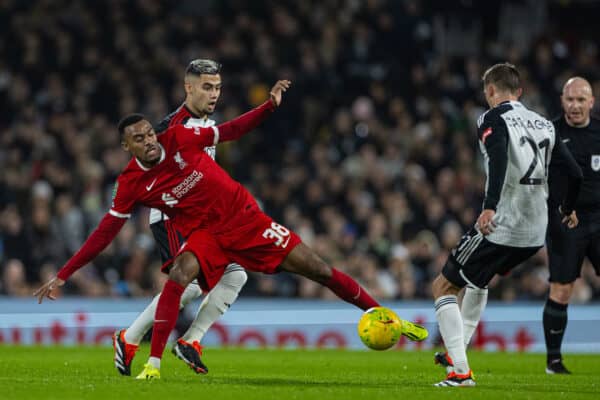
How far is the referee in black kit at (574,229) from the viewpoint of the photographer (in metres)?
10.9

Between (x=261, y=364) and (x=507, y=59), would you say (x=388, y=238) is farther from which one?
(x=261, y=364)

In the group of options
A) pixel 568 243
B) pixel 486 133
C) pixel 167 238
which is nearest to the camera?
pixel 486 133

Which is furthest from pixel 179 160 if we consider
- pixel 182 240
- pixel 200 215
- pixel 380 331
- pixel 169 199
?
pixel 380 331

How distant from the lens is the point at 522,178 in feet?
29.8

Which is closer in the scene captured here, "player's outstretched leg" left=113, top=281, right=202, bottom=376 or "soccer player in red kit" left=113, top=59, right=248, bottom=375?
"player's outstretched leg" left=113, top=281, right=202, bottom=376

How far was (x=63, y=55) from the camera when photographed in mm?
21406

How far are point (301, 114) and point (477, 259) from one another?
1198 cm

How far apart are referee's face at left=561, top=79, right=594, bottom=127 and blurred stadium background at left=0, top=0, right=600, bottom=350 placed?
5.80 metres

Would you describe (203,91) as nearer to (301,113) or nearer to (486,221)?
(486,221)

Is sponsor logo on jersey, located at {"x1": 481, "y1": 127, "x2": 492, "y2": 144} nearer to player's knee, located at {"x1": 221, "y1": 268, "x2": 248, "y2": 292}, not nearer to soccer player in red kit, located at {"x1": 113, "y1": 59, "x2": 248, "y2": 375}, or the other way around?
soccer player in red kit, located at {"x1": 113, "y1": 59, "x2": 248, "y2": 375}

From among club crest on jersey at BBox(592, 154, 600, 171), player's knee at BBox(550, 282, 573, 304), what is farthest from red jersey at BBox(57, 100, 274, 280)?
club crest on jersey at BBox(592, 154, 600, 171)

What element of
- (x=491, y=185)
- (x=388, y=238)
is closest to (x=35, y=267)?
(x=388, y=238)

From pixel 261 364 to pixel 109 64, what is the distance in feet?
34.6

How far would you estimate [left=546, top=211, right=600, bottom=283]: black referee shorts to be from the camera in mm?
10867
